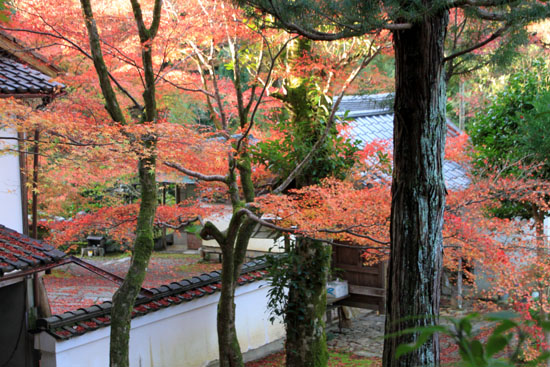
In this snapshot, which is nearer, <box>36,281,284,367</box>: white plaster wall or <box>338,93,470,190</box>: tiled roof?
<box>36,281,284,367</box>: white plaster wall

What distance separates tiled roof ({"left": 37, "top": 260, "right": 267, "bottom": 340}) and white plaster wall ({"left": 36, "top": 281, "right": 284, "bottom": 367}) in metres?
0.16

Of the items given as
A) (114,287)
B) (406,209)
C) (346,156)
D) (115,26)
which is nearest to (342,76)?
(346,156)

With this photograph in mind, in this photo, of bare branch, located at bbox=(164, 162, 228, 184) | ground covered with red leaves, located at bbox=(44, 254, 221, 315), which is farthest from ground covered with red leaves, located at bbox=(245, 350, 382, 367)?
bare branch, located at bbox=(164, 162, 228, 184)

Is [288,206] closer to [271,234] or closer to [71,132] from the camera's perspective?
[71,132]

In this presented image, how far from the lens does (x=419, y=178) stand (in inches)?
191

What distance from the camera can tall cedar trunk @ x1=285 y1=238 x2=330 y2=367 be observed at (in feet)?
34.3

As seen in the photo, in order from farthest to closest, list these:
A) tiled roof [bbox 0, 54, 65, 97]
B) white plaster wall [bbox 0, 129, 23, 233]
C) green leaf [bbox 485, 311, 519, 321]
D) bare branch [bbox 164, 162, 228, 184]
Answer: bare branch [bbox 164, 162, 228, 184] → white plaster wall [bbox 0, 129, 23, 233] → tiled roof [bbox 0, 54, 65, 97] → green leaf [bbox 485, 311, 519, 321]

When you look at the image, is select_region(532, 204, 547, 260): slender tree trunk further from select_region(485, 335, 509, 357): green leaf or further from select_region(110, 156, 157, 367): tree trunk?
select_region(485, 335, 509, 357): green leaf

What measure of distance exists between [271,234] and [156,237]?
758 cm

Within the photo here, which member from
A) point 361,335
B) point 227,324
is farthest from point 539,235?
point 227,324

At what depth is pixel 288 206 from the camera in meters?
9.17

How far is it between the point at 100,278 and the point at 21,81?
9.87 meters

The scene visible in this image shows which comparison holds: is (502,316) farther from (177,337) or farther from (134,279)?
(177,337)

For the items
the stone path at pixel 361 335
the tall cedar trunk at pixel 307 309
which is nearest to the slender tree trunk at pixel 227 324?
the tall cedar trunk at pixel 307 309
